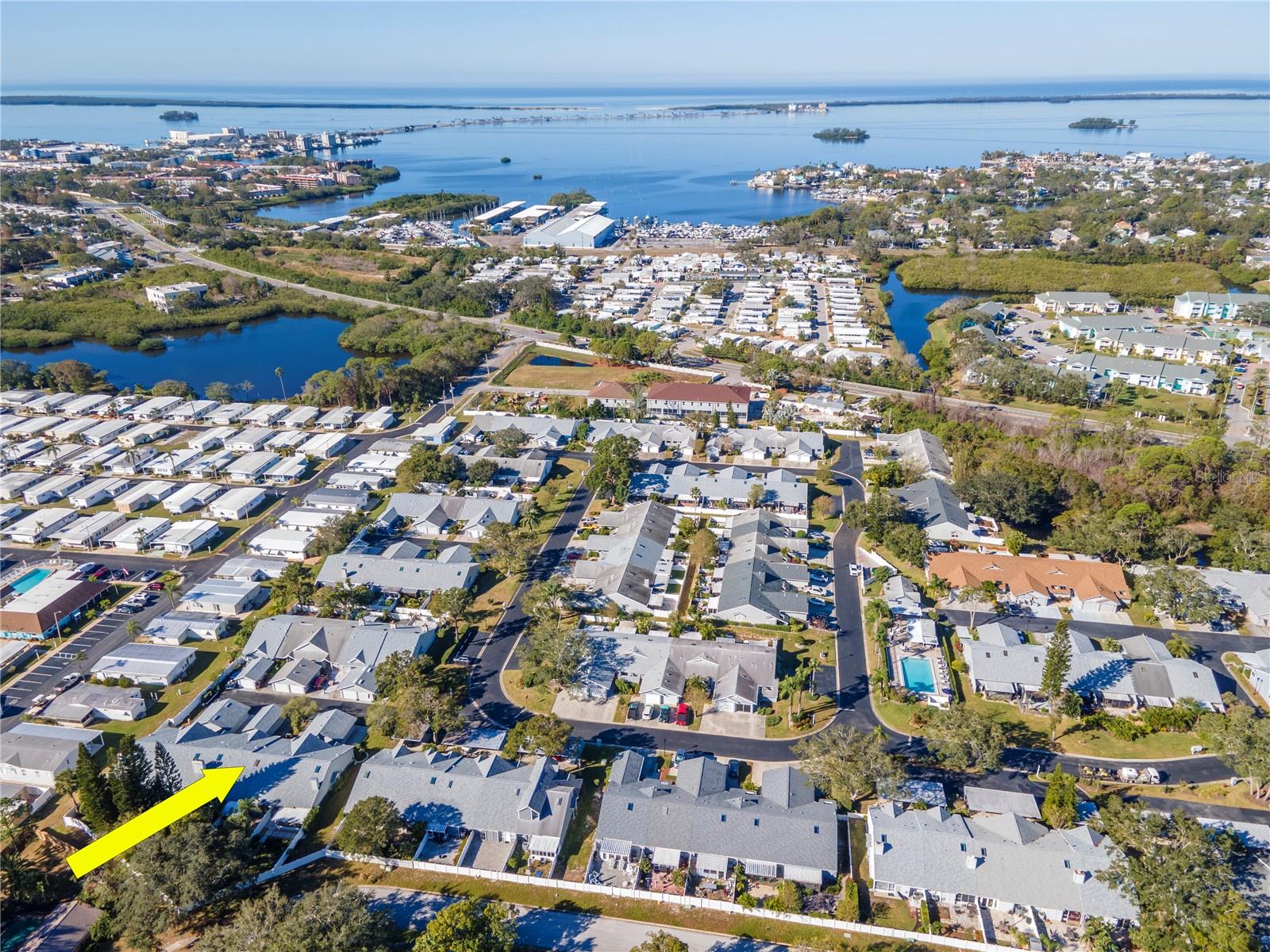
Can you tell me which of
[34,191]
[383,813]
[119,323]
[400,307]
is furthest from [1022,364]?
[34,191]

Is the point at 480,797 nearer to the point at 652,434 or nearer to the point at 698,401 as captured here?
the point at 652,434

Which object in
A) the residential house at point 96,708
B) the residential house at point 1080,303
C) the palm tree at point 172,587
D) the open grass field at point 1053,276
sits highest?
the open grass field at point 1053,276

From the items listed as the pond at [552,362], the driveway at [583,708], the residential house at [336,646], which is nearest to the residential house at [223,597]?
the residential house at [336,646]

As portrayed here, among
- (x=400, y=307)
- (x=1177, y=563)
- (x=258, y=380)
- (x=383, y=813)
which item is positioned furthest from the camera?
(x=400, y=307)

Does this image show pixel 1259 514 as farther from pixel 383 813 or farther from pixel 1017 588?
pixel 383 813

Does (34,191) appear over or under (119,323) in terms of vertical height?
over

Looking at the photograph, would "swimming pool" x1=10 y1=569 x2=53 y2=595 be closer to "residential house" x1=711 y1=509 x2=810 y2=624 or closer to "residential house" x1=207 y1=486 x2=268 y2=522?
"residential house" x1=207 y1=486 x2=268 y2=522

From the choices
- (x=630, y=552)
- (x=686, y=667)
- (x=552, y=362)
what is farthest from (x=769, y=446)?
(x=552, y=362)

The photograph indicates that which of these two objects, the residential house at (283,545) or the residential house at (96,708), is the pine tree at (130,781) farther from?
the residential house at (283,545)
